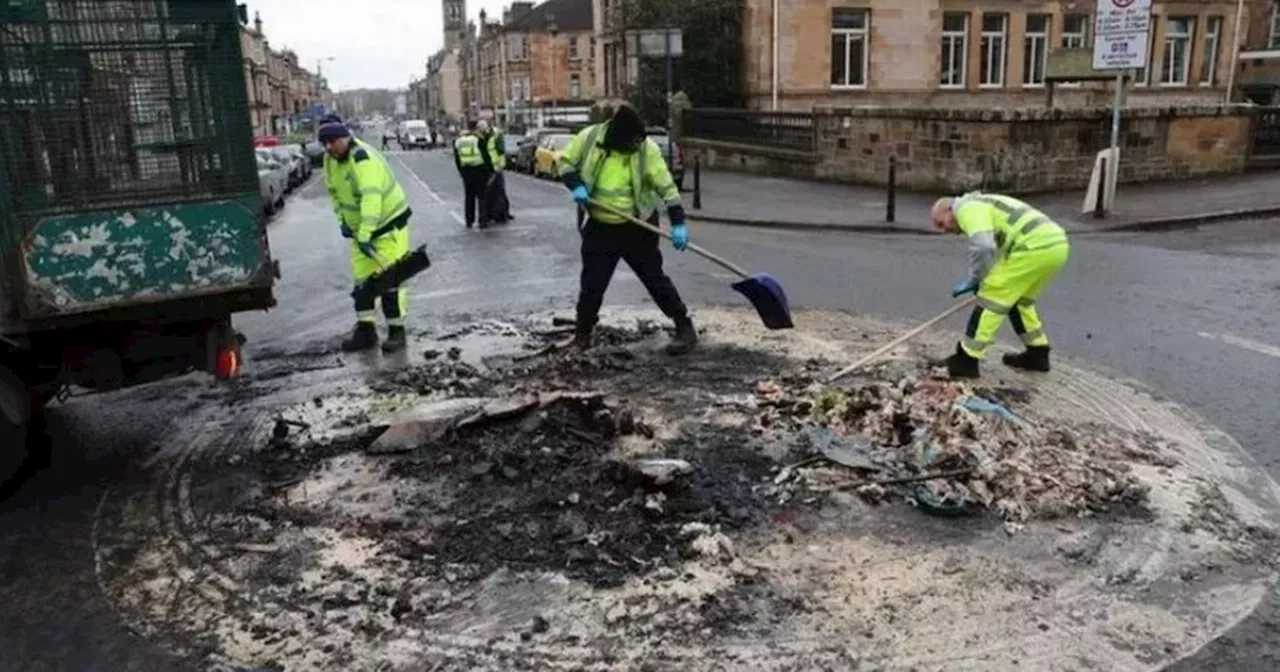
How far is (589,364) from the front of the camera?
7160 millimetres

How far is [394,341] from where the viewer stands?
8047 millimetres

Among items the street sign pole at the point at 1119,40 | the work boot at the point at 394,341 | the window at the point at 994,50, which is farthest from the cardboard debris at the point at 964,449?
A: the window at the point at 994,50

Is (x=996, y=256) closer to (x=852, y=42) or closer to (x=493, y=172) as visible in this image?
(x=493, y=172)

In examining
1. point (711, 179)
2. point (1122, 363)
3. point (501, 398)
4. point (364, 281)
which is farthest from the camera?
point (711, 179)

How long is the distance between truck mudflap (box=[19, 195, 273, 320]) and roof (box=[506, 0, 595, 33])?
73.2 metres

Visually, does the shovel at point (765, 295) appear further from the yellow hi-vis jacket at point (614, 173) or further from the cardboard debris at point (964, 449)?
the cardboard debris at point (964, 449)

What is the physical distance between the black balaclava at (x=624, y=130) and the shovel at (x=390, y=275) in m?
1.84

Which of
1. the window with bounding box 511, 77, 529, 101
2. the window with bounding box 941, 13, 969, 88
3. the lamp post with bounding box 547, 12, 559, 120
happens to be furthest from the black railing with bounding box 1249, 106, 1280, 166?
the window with bounding box 511, 77, 529, 101

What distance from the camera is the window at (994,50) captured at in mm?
33906

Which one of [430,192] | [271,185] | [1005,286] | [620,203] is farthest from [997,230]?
[430,192]

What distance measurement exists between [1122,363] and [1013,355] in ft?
2.58

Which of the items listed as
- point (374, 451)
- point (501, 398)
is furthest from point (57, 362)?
point (501, 398)

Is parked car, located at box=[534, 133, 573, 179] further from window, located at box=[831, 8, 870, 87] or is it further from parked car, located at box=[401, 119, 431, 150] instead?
parked car, located at box=[401, 119, 431, 150]

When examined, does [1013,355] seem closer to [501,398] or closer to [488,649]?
[501,398]
